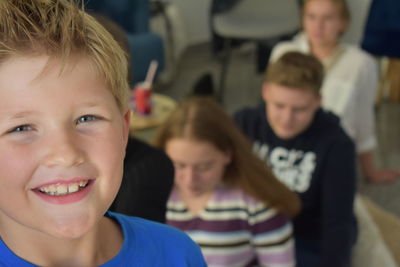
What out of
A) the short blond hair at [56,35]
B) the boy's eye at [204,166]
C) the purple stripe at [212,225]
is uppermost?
the short blond hair at [56,35]

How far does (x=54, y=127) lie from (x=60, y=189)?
0.06 metres

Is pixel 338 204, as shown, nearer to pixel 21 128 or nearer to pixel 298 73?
pixel 298 73

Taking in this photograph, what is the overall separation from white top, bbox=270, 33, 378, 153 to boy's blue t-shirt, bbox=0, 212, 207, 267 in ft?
6.41

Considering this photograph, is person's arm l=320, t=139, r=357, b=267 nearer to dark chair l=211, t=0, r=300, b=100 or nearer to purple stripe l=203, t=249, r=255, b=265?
purple stripe l=203, t=249, r=255, b=265

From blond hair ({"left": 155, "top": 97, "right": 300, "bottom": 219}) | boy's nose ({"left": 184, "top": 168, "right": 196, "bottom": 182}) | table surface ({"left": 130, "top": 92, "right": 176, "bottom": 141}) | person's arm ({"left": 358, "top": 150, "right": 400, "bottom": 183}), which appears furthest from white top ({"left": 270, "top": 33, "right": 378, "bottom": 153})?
boy's nose ({"left": 184, "top": 168, "right": 196, "bottom": 182})

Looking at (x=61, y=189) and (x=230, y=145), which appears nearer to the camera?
(x=61, y=189)

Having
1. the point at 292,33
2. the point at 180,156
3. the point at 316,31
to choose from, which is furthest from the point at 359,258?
the point at 292,33

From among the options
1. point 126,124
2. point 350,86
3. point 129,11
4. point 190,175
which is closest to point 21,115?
point 126,124

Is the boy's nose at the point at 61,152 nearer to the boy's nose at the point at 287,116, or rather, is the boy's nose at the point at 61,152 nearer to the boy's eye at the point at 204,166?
the boy's eye at the point at 204,166

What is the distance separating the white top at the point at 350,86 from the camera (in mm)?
2691

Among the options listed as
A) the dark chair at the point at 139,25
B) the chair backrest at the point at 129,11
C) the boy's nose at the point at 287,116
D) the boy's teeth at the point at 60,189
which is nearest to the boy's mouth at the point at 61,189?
the boy's teeth at the point at 60,189

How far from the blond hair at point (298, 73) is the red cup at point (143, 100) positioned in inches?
34.2

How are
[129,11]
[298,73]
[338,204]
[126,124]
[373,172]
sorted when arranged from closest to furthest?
[126,124] < [338,204] < [298,73] < [373,172] < [129,11]

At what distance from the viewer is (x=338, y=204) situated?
194 cm
